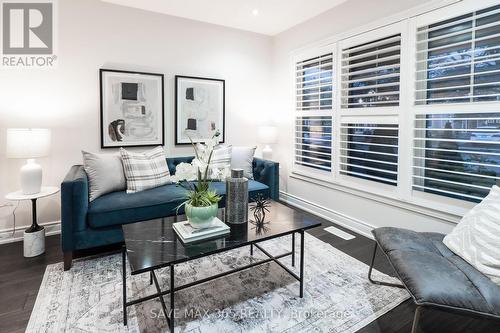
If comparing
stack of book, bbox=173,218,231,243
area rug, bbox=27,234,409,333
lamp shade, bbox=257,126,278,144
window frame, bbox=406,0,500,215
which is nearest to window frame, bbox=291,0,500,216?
window frame, bbox=406,0,500,215

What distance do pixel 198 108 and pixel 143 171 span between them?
1316 millimetres

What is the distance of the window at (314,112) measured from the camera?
366cm

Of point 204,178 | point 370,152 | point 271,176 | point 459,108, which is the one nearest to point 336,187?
point 370,152

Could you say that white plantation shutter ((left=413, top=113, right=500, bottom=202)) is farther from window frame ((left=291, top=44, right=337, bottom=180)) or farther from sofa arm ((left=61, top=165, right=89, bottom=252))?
sofa arm ((left=61, top=165, right=89, bottom=252))

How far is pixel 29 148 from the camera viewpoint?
263cm

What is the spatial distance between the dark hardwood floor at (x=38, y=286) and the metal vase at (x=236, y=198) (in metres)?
1.06

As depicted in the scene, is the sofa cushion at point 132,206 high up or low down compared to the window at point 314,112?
down

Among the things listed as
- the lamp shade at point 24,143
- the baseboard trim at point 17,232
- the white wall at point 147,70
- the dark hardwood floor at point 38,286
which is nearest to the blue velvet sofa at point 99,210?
the dark hardwood floor at point 38,286

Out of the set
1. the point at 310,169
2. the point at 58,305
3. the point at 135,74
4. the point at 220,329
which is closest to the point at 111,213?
the point at 58,305

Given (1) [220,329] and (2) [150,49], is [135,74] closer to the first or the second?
(2) [150,49]

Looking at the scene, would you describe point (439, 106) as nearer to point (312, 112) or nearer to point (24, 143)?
point (312, 112)

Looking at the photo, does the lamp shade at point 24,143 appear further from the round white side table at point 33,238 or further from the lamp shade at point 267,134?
the lamp shade at point 267,134

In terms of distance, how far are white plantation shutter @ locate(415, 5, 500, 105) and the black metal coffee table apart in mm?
1674

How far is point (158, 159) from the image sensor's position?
329 cm
